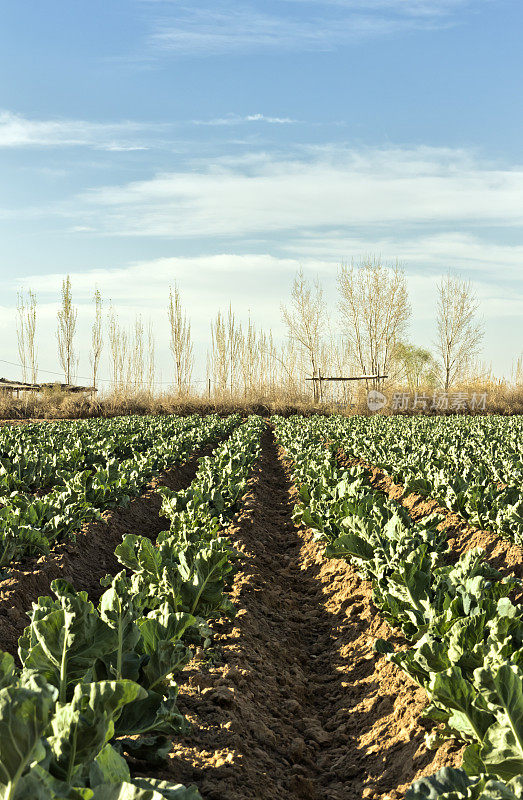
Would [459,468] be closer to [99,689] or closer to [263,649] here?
[263,649]

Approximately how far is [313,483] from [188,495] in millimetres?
2390

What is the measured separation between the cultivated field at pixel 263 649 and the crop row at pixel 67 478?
5 centimetres

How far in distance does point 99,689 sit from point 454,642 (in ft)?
5.88

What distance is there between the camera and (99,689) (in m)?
1.95

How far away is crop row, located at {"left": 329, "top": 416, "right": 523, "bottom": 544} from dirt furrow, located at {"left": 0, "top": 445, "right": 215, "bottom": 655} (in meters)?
3.88

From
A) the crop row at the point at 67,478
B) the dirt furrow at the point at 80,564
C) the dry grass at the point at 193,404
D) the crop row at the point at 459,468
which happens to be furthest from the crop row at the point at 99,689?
the dry grass at the point at 193,404

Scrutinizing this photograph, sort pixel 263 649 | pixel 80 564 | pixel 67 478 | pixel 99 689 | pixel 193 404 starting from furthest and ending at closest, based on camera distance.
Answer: pixel 193 404 < pixel 67 478 < pixel 80 564 < pixel 263 649 < pixel 99 689

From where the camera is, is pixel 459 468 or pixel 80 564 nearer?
pixel 80 564

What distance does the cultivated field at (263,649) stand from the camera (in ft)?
6.46

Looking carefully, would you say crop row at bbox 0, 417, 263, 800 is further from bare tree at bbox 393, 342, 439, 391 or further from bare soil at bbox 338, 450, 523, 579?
bare tree at bbox 393, 342, 439, 391

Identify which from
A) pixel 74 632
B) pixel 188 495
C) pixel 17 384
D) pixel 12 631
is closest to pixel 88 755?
pixel 74 632

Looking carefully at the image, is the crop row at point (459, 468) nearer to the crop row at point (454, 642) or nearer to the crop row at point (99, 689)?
the crop row at point (454, 642)

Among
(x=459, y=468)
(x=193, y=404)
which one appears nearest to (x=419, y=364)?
(x=193, y=404)

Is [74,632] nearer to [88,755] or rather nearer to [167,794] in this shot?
[88,755]
